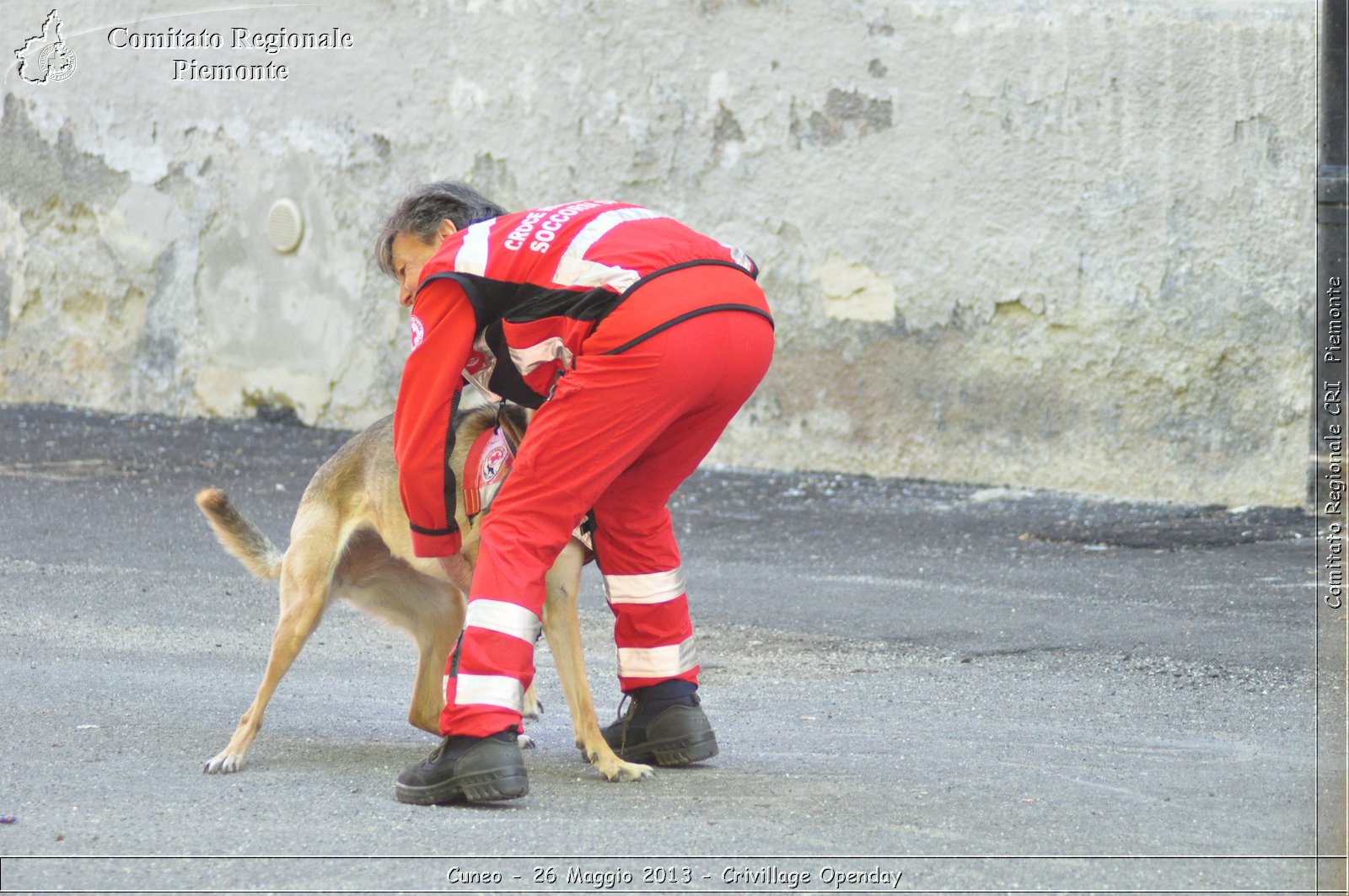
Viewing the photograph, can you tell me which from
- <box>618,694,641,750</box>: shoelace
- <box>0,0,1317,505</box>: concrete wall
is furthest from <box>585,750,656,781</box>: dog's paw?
<box>0,0,1317,505</box>: concrete wall

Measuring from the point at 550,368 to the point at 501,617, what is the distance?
2.12 ft

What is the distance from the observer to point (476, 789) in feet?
10.7

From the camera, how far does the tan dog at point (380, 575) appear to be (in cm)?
362

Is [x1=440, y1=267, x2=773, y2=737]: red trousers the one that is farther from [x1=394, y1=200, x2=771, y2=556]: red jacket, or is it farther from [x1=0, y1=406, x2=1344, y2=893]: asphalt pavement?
[x1=0, y1=406, x2=1344, y2=893]: asphalt pavement

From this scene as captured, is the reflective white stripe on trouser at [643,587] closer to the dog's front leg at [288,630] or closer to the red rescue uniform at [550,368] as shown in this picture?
the red rescue uniform at [550,368]

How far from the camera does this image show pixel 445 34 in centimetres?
981

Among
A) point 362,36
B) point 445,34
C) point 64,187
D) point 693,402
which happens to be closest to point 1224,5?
point 445,34

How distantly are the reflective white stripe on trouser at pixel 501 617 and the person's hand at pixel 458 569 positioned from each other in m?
0.42

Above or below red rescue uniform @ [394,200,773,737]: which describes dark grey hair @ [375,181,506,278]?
above

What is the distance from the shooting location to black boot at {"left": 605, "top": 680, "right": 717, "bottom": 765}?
3771mm

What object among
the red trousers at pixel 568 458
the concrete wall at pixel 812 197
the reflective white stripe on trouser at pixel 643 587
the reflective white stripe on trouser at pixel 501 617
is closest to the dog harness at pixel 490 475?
the reflective white stripe on trouser at pixel 643 587

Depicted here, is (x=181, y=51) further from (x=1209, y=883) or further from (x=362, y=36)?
(x=1209, y=883)

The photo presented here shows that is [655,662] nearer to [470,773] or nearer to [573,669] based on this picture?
[573,669]

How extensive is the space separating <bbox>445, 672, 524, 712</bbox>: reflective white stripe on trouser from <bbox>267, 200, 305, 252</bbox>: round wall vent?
25.0 ft
